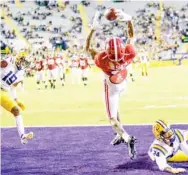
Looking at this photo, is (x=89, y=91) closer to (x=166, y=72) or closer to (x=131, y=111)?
(x=131, y=111)

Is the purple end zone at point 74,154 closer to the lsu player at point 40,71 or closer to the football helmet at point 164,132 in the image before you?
the football helmet at point 164,132

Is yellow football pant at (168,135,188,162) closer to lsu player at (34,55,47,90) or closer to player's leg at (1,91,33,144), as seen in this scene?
player's leg at (1,91,33,144)

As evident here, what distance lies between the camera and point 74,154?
3939mm

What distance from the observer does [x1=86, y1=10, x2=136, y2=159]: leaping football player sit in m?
3.69

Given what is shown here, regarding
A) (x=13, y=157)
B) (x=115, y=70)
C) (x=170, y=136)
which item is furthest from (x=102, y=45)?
(x=13, y=157)

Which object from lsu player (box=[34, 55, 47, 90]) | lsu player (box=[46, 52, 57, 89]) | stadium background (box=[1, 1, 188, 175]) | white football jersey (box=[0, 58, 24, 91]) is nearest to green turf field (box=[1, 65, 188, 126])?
stadium background (box=[1, 1, 188, 175])

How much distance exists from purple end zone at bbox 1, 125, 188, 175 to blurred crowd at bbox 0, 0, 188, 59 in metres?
0.64

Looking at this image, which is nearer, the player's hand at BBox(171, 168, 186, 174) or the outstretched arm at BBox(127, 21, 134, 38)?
the player's hand at BBox(171, 168, 186, 174)

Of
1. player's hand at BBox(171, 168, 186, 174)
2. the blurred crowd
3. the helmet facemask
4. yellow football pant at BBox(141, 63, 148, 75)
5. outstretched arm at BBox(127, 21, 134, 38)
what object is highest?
outstretched arm at BBox(127, 21, 134, 38)

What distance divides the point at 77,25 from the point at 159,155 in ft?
4.15

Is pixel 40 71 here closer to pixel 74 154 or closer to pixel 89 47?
pixel 74 154

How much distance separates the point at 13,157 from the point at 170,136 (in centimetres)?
104

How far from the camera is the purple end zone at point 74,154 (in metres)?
3.71

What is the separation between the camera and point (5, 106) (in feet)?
13.4
